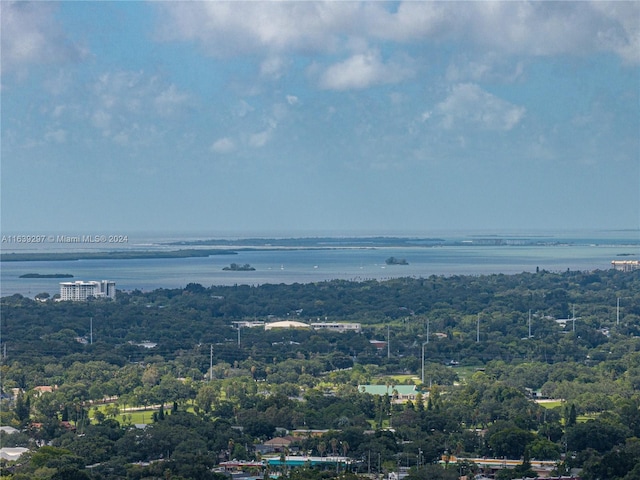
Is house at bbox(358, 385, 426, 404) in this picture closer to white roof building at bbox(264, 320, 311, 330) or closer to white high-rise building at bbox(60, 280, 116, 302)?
white roof building at bbox(264, 320, 311, 330)

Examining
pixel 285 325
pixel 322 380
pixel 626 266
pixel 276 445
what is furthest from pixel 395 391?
pixel 626 266

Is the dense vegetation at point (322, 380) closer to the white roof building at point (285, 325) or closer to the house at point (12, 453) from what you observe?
the house at point (12, 453)

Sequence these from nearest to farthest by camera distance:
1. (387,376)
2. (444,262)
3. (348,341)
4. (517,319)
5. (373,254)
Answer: (387,376)
(348,341)
(517,319)
(444,262)
(373,254)

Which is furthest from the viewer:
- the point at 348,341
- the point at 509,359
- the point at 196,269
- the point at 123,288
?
the point at 196,269

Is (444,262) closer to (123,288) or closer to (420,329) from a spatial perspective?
(123,288)

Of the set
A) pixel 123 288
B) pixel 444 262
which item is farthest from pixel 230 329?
pixel 444 262

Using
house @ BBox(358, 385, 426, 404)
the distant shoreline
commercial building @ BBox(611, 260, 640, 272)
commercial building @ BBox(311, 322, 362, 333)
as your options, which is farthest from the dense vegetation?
the distant shoreline

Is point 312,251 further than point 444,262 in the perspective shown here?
Yes
